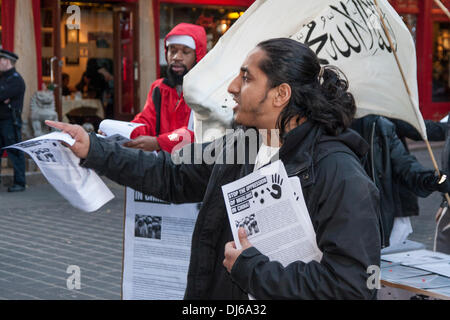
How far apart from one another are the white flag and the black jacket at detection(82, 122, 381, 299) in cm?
87

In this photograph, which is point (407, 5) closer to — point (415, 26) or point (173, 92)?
point (415, 26)

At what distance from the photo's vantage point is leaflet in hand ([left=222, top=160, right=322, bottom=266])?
90.2 inches

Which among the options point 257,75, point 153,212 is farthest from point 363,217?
point 153,212

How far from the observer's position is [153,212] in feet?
12.0

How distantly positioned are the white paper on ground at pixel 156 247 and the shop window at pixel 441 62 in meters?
16.5

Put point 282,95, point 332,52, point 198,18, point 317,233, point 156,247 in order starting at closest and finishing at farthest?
point 317,233, point 282,95, point 332,52, point 156,247, point 198,18

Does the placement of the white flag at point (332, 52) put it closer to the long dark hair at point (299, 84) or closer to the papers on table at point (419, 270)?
the papers on table at point (419, 270)

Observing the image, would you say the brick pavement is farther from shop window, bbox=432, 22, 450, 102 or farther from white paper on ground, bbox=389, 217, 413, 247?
shop window, bbox=432, 22, 450, 102

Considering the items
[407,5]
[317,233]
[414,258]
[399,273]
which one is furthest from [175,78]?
Answer: [407,5]

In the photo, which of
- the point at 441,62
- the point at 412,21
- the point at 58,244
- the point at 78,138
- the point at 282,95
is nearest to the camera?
the point at 282,95

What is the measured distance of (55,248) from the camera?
281 inches

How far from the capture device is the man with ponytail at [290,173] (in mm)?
2215

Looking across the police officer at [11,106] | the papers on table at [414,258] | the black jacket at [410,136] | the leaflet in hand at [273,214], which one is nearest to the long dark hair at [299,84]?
the leaflet in hand at [273,214]

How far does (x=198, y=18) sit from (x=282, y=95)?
1327cm
